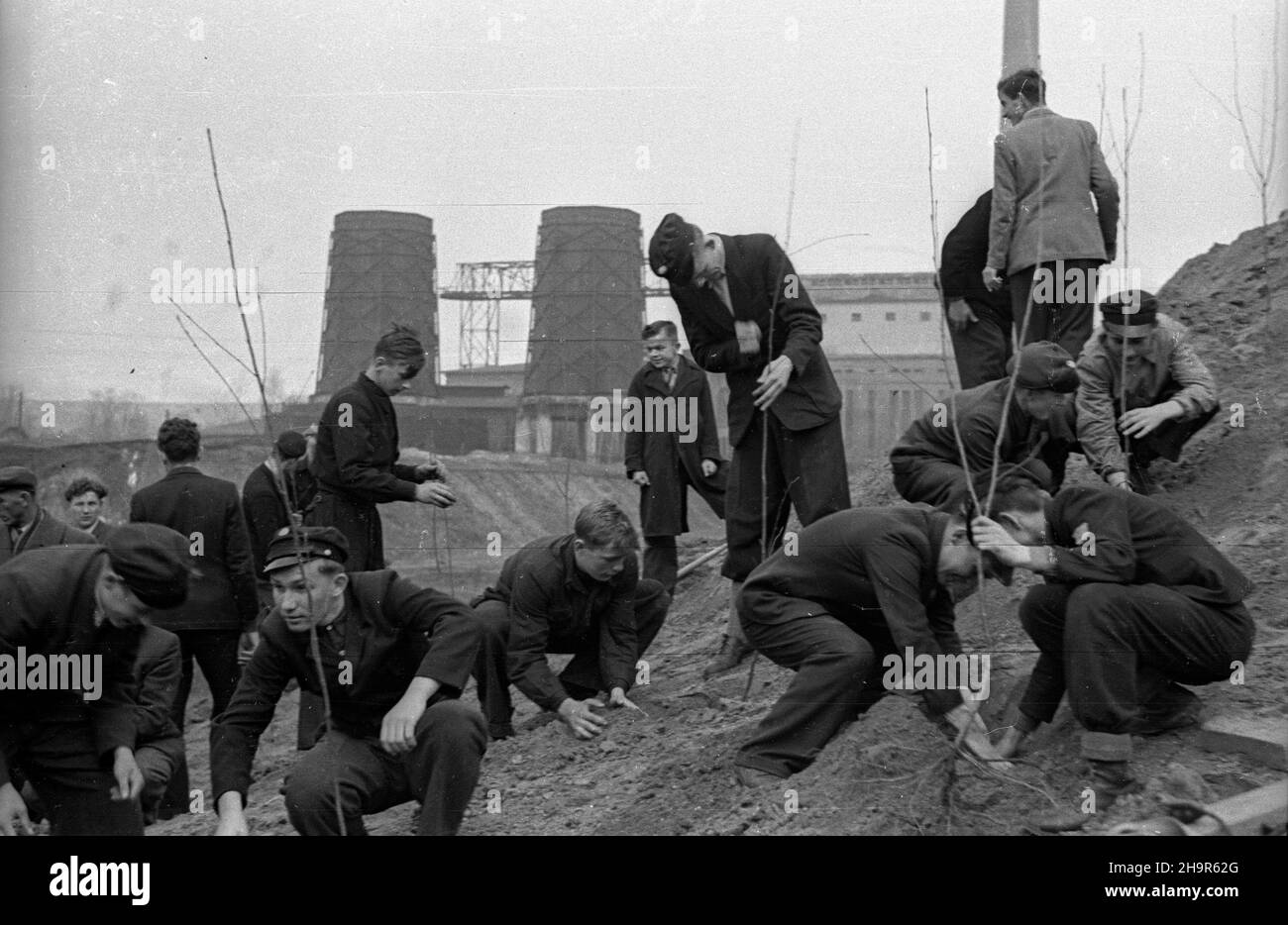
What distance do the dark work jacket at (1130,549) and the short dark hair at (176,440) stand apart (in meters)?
3.73

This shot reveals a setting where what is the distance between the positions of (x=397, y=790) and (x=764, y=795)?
1250mm

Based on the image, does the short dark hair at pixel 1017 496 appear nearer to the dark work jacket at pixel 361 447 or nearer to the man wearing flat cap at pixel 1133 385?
the man wearing flat cap at pixel 1133 385

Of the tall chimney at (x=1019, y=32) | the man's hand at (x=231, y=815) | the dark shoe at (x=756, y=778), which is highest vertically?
the tall chimney at (x=1019, y=32)

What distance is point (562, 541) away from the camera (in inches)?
222

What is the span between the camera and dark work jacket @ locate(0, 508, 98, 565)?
18.0 feet

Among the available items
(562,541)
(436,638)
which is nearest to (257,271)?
(562,541)

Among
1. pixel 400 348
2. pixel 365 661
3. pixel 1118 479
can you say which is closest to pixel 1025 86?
pixel 1118 479

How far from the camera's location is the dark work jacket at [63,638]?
4.18 metres

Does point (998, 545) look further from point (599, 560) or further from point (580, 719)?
point (580, 719)

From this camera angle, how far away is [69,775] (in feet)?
14.5

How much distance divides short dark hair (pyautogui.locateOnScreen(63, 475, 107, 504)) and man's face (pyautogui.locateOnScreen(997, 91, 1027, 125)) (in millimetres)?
4534

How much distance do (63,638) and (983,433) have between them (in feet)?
10.9

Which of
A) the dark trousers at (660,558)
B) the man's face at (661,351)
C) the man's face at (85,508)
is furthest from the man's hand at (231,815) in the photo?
the man's face at (661,351)

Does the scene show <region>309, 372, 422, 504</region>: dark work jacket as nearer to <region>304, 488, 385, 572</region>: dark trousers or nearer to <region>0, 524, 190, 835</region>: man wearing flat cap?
<region>304, 488, 385, 572</region>: dark trousers
